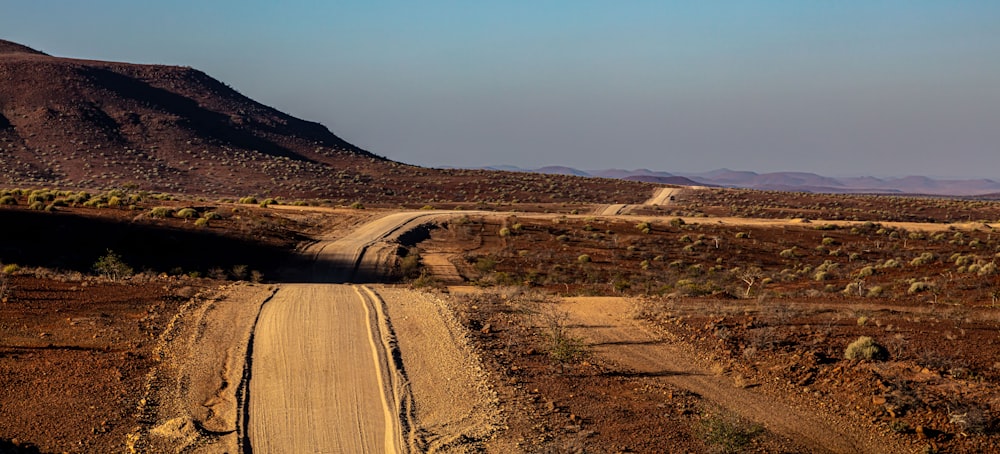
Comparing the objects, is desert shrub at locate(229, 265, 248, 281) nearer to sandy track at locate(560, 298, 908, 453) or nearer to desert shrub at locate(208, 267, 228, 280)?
desert shrub at locate(208, 267, 228, 280)

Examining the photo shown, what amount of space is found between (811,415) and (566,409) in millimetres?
3777

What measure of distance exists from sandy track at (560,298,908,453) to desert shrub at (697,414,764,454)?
833 mm

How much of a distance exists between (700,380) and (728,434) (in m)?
3.43

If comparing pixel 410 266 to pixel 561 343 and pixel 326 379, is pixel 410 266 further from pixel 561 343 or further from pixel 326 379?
pixel 326 379

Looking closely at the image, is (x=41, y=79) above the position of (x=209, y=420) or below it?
above

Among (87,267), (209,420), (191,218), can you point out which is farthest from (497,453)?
(191,218)

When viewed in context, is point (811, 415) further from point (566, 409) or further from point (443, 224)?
point (443, 224)

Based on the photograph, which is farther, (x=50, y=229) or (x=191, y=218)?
(x=191, y=218)

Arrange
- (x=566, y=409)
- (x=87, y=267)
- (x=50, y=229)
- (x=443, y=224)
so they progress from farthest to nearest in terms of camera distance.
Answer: (x=443, y=224) → (x=50, y=229) → (x=87, y=267) → (x=566, y=409)

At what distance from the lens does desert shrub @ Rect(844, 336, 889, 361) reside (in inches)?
540

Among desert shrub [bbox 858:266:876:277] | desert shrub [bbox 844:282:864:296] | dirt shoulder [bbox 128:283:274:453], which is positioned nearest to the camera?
dirt shoulder [bbox 128:283:274:453]

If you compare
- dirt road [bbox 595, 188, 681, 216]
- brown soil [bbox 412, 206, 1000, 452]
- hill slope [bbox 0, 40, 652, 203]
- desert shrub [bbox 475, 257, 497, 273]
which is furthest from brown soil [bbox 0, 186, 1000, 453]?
hill slope [bbox 0, 40, 652, 203]

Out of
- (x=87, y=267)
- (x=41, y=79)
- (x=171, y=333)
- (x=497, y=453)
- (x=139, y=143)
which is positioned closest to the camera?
(x=497, y=453)

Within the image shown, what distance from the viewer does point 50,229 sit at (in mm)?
32312
